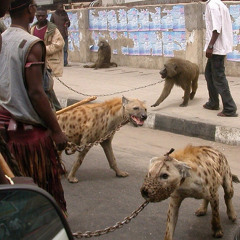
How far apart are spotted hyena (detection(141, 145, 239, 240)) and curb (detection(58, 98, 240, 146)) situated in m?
2.74

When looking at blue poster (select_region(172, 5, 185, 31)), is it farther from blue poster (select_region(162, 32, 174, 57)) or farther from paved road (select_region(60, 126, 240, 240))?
paved road (select_region(60, 126, 240, 240))

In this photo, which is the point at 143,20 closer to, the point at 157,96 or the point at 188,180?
the point at 157,96

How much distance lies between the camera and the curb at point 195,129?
725 centimetres

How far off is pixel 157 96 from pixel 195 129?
7.79ft

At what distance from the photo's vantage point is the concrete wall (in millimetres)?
11984

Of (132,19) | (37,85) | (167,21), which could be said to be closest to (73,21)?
(132,19)

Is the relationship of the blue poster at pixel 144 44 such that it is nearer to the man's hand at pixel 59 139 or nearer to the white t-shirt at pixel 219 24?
the white t-shirt at pixel 219 24

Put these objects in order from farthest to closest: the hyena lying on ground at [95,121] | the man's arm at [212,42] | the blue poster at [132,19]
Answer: the blue poster at [132,19]
the man's arm at [212,42]
the hyena lying on ground at [95,121]

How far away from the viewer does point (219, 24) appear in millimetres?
7875

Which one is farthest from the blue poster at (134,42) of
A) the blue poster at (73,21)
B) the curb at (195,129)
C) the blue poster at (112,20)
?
the curb at (195,129)

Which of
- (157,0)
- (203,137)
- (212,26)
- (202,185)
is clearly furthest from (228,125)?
(157,0)

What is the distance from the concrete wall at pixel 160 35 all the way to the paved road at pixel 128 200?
4919 mm

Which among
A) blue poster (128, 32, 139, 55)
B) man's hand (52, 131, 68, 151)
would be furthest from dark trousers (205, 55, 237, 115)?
blue poster (128, 32, 139, 55)

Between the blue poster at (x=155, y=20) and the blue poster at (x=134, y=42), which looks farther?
the blue poster at (x=134, y=42)
